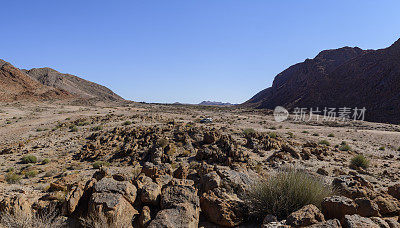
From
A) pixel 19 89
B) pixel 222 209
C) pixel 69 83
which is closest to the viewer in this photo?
pixel 222 209

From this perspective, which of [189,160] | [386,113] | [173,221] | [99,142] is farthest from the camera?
[386,113]

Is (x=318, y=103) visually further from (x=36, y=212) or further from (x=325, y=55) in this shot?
(x=36, y=212)

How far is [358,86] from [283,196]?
6793cm

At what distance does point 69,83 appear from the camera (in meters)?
104

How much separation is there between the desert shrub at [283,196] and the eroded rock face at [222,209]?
0.25m

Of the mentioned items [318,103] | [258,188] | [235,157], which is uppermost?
[318,103]

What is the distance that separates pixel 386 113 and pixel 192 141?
4862 cm

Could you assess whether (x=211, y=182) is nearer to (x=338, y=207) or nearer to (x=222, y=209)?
(x=222, y=209)

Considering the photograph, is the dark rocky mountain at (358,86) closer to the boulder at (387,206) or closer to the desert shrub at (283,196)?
the boulder at (387,206)

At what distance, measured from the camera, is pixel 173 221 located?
11.1 ft

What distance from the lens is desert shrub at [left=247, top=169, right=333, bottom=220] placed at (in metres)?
3.87

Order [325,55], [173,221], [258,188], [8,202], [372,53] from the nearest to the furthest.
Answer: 1. [173,221]
2. [8,202]
3. [258,188]
4. [372,53]
5. [325,55]

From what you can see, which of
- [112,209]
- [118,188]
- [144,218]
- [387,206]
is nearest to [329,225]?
[387,206]

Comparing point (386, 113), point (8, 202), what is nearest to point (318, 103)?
point (386, 113)
